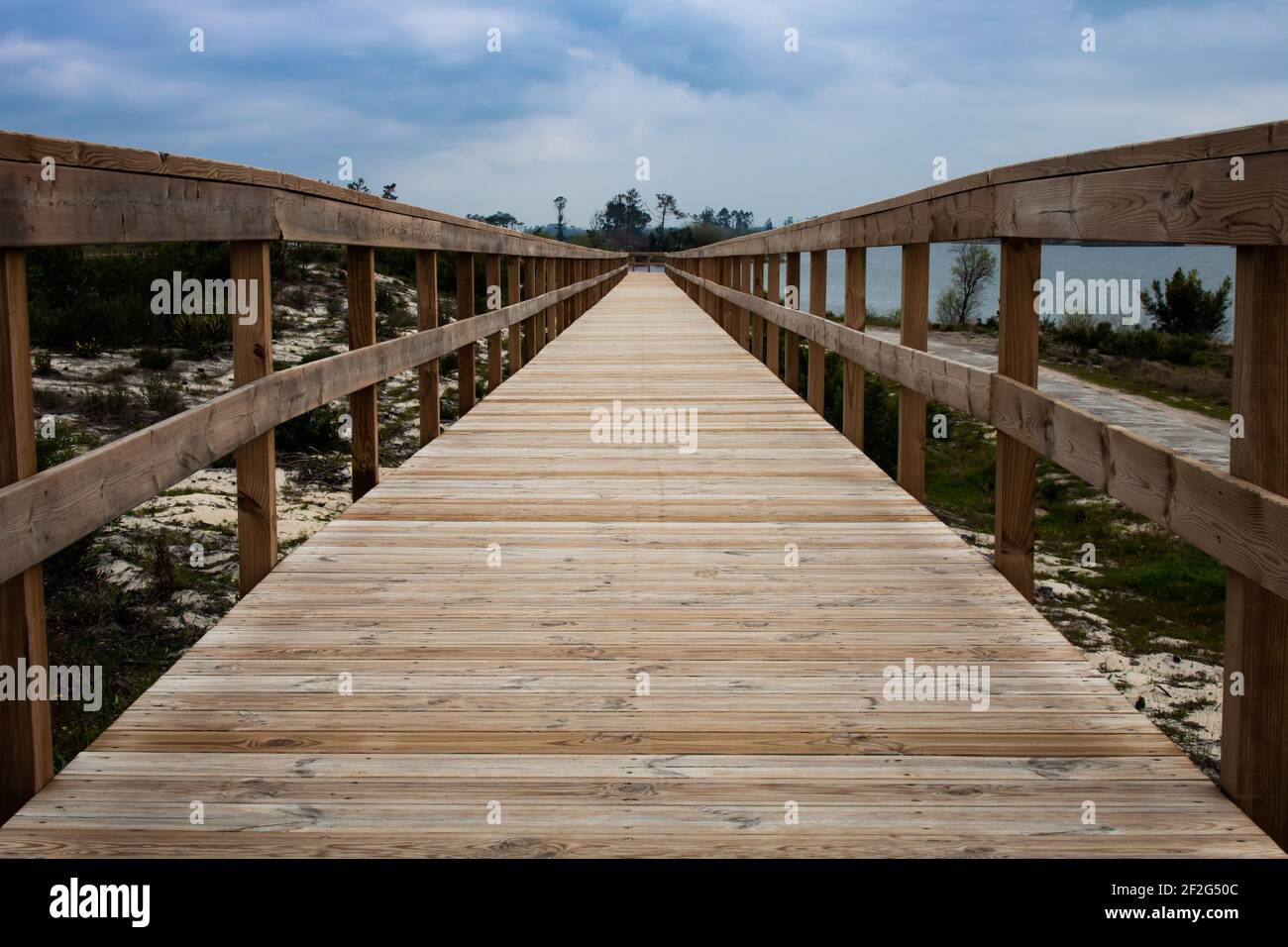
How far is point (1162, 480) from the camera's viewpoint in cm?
237

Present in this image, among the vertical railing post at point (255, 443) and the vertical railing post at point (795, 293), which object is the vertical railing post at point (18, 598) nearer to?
the vertical railing post at point (255, 443)

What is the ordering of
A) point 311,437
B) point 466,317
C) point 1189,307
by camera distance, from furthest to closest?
1. point 1189,307
2. point 311,437
3. point 466,317

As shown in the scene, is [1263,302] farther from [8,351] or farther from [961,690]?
[8,351]

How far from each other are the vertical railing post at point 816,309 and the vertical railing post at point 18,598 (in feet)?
18.4

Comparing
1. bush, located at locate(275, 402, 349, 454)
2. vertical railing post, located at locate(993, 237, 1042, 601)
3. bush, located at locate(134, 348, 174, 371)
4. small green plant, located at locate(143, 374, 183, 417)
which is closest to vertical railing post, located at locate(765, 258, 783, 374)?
bush, located at locate(275, 402, 349, 454)

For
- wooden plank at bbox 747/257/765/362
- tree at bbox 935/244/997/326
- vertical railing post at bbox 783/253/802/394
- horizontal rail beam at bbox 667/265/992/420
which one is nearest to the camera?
horizontal rail beam at bbox 667/265/992/420

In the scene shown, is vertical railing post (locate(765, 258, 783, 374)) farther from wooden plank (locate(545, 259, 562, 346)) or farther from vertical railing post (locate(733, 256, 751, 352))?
wooden plank (locate(545, 259, 562, 346))

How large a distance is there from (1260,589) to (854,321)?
4129mm

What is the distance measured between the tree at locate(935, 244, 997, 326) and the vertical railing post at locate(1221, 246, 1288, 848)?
261 feet

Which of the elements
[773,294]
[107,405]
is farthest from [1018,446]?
[107,405]

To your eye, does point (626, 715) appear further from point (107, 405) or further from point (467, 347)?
point (107, 405)

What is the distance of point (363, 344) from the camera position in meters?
4.89

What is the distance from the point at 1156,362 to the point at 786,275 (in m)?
49.2

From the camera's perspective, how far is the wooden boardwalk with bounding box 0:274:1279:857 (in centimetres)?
209
